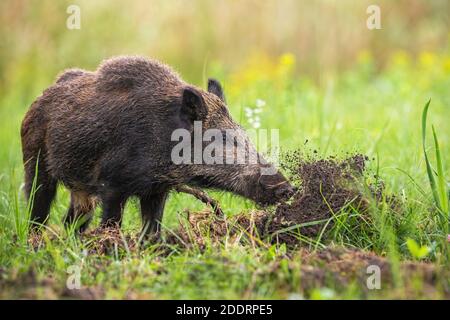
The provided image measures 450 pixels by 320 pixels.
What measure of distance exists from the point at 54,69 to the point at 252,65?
3.57m

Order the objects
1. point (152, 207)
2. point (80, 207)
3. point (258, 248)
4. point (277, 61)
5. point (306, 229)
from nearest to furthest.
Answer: point (258, 248)
point (306, 229)
point (152, 207)
point (80, 207)
point (277, 61)

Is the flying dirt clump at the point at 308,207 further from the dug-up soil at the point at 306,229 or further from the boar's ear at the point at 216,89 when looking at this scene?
the boar's ear at the point at 216,89

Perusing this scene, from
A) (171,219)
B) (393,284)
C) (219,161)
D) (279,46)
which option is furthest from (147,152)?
(279,46)

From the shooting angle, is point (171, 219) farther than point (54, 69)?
No

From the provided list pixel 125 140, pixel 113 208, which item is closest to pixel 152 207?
pixel 113 208

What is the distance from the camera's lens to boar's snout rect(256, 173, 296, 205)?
5039 millimetres

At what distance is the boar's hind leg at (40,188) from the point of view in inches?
236

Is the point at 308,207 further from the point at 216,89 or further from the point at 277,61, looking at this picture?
the point at 277,61

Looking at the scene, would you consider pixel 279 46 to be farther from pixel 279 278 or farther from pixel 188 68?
pixel 279 278

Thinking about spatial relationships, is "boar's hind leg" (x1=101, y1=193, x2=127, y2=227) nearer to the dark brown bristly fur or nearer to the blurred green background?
the dark brown bristly fur

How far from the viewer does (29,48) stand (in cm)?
1193

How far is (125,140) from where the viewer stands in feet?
17.5

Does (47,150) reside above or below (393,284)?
above

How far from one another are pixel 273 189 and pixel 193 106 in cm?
91
